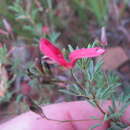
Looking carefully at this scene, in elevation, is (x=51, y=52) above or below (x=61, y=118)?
above

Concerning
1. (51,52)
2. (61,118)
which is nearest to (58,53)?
(51,52)

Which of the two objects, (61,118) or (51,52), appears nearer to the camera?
(51,52)

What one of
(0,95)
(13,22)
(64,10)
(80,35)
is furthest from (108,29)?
(0,95)

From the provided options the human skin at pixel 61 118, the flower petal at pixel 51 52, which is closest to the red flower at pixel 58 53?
the flower petal at pixel 51 52

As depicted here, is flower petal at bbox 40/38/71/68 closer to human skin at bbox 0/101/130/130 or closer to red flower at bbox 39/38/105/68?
red flower at bbox 39/38/105/68

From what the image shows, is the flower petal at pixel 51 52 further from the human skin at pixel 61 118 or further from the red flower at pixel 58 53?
the human skin at pixel 61 118

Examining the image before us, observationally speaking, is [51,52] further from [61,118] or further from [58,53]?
[61,118]

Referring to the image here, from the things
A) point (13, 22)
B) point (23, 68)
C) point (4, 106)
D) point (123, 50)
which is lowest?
point (4, 106)

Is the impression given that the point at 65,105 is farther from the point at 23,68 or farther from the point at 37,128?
the point at 23,68

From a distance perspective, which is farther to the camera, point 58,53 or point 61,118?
point 61,118
